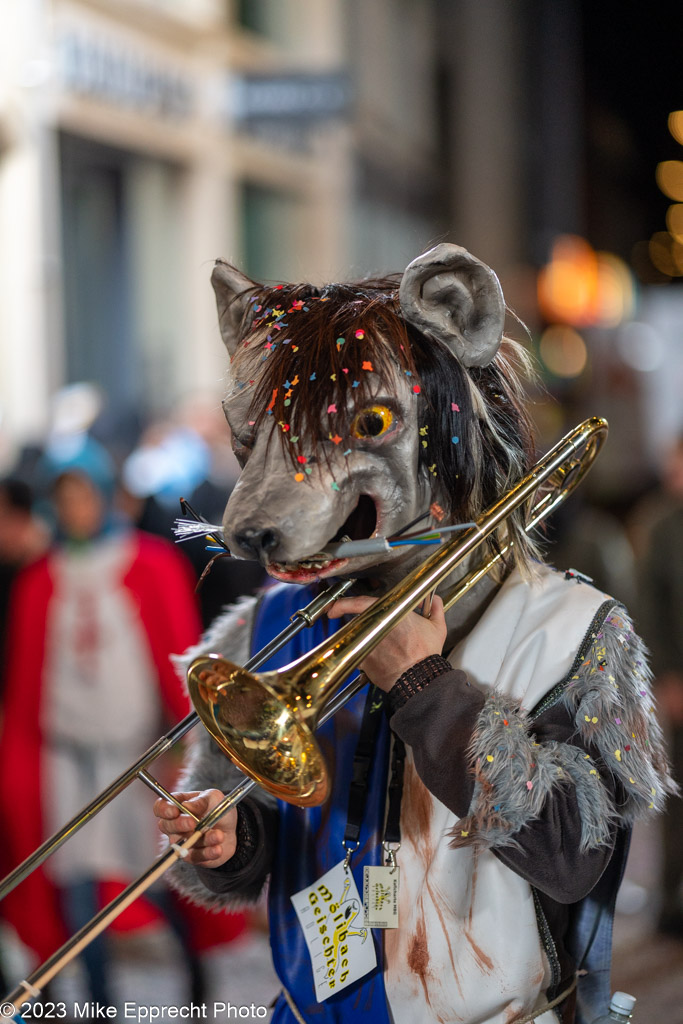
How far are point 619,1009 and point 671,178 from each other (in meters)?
10.3

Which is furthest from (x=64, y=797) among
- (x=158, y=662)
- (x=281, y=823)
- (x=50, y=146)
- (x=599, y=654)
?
(x=50, y=146)

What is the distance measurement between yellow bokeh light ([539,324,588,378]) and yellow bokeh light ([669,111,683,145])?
2.62 metres

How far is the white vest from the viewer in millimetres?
1484

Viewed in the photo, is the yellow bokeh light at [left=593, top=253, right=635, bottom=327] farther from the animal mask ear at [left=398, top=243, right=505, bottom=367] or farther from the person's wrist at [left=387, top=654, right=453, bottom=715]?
the person's wrist at [left=387, top=654, right=453, bottom=715]

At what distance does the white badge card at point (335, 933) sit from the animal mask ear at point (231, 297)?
2.67ft

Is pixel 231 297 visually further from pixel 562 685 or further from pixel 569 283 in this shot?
pixel 569 283

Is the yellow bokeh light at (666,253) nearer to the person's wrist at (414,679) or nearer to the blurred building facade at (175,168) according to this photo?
the blurred building facade at (175,168)

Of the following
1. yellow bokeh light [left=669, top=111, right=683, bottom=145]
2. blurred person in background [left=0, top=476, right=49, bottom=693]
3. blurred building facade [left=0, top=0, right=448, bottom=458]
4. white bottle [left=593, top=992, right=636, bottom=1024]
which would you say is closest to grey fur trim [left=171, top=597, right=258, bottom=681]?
white bottle [left=593, top=992, right=636, bottom=1024]

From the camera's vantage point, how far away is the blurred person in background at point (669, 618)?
458cm

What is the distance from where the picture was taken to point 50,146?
8.19 m

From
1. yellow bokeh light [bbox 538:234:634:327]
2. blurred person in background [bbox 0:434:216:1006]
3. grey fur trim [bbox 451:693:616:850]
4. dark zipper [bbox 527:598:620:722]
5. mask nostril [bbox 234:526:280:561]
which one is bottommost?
blurred person in background [bbox 0:434:216:1006]

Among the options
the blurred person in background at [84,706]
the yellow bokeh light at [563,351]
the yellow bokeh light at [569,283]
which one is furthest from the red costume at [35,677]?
the yellow bokeh light at [569,283]

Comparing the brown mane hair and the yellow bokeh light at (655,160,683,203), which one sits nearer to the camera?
the brown mane hair

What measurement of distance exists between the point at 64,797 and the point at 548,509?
255cm
